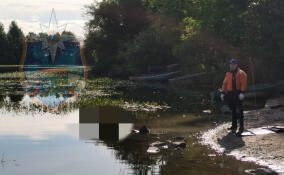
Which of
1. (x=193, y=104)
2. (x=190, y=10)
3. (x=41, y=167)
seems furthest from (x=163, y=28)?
(x=41, y=167)

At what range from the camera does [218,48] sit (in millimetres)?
34375

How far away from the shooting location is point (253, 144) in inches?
440

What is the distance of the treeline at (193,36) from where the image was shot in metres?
27.2

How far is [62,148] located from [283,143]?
248 inches

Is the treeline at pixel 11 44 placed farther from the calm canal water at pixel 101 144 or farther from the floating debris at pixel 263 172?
the floating debris at pixel 263 172

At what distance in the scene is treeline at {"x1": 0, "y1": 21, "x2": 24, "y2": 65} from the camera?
3634 inches

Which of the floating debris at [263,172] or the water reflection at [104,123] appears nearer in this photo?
the floating debris at [263,172]

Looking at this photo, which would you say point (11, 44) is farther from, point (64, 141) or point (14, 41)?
point (64, 141)

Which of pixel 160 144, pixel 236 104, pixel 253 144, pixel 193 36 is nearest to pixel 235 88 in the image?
pixel 236 104

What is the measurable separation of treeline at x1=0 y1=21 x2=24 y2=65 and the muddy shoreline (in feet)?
279

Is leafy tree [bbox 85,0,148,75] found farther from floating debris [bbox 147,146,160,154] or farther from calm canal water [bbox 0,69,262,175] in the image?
floating debris [bbox 147,146,160,154]

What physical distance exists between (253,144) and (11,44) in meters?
A: 88.5

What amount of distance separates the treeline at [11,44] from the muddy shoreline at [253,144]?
279 feet

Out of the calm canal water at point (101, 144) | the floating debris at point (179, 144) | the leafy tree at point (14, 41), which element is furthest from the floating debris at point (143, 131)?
the leafy tree at point (14, 41)
